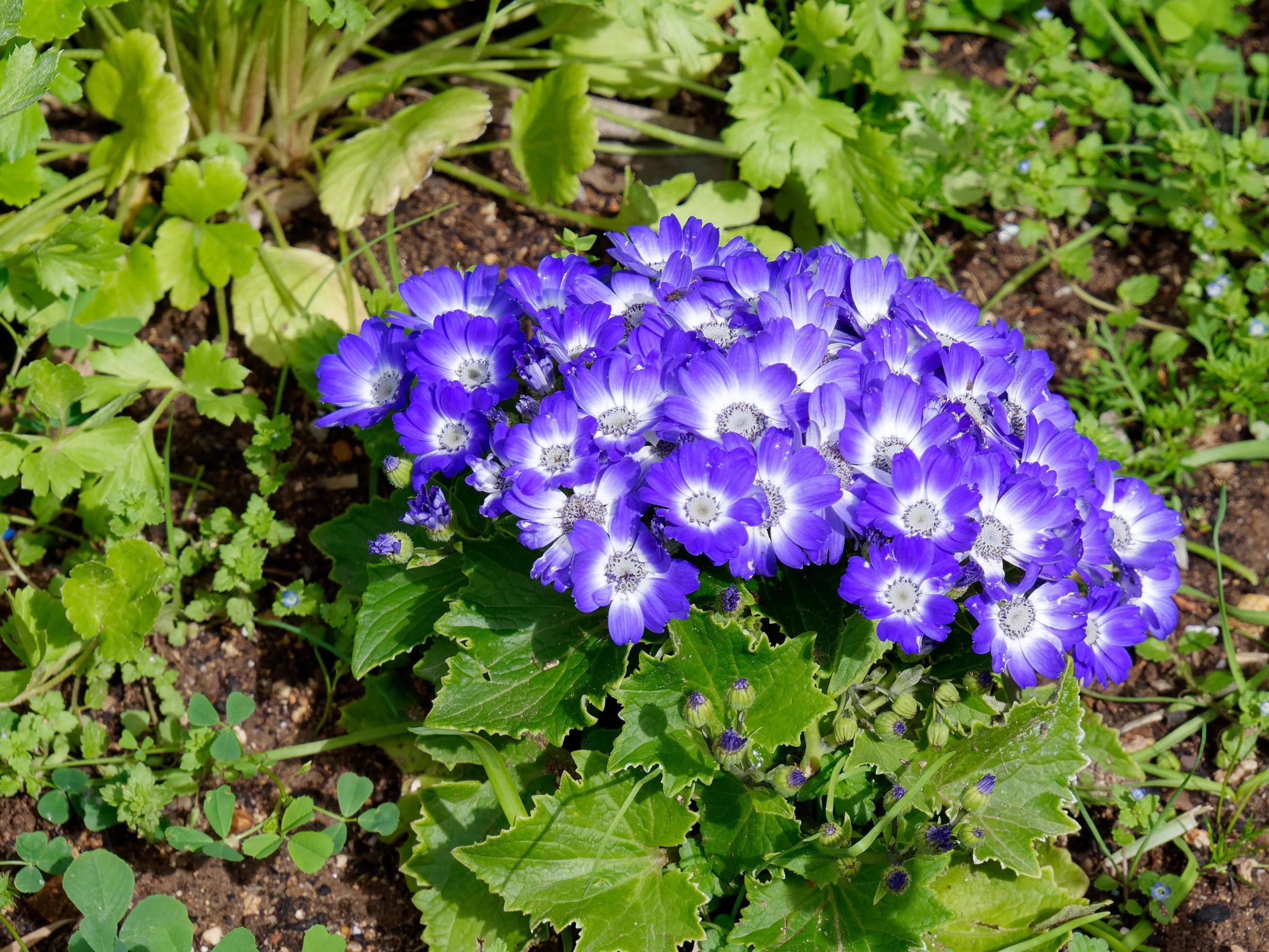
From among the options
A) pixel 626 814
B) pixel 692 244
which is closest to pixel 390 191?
pixel 692 244

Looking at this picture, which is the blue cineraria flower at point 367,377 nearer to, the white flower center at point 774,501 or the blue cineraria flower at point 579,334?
the blue cineraria flower at point 579,334

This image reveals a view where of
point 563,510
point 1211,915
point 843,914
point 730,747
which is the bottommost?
point 1211,915

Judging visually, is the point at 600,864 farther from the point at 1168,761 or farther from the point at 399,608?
the point at 1168,761

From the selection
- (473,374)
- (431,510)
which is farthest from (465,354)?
(431,510)

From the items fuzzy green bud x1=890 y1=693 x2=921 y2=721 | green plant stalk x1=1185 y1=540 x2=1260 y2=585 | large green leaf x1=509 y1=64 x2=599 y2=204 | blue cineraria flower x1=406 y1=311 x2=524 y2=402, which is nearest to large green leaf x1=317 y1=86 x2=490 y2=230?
large green leaf x1=509 y1=64 x2=599 y2=204

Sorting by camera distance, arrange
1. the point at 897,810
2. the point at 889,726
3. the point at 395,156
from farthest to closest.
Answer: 1. the point at 395,156
2. the point at 889,726
3. the point at 897,810

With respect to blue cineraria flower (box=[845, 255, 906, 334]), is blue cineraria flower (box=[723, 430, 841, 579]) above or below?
below

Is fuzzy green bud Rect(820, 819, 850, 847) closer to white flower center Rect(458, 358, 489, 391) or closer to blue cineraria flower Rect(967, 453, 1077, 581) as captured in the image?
blue cineraria flower Rect(967, 453, 1077, 581)

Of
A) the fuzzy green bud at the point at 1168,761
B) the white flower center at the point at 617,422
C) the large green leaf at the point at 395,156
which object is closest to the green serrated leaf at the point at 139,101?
the large green leaf at the point at 395,156
